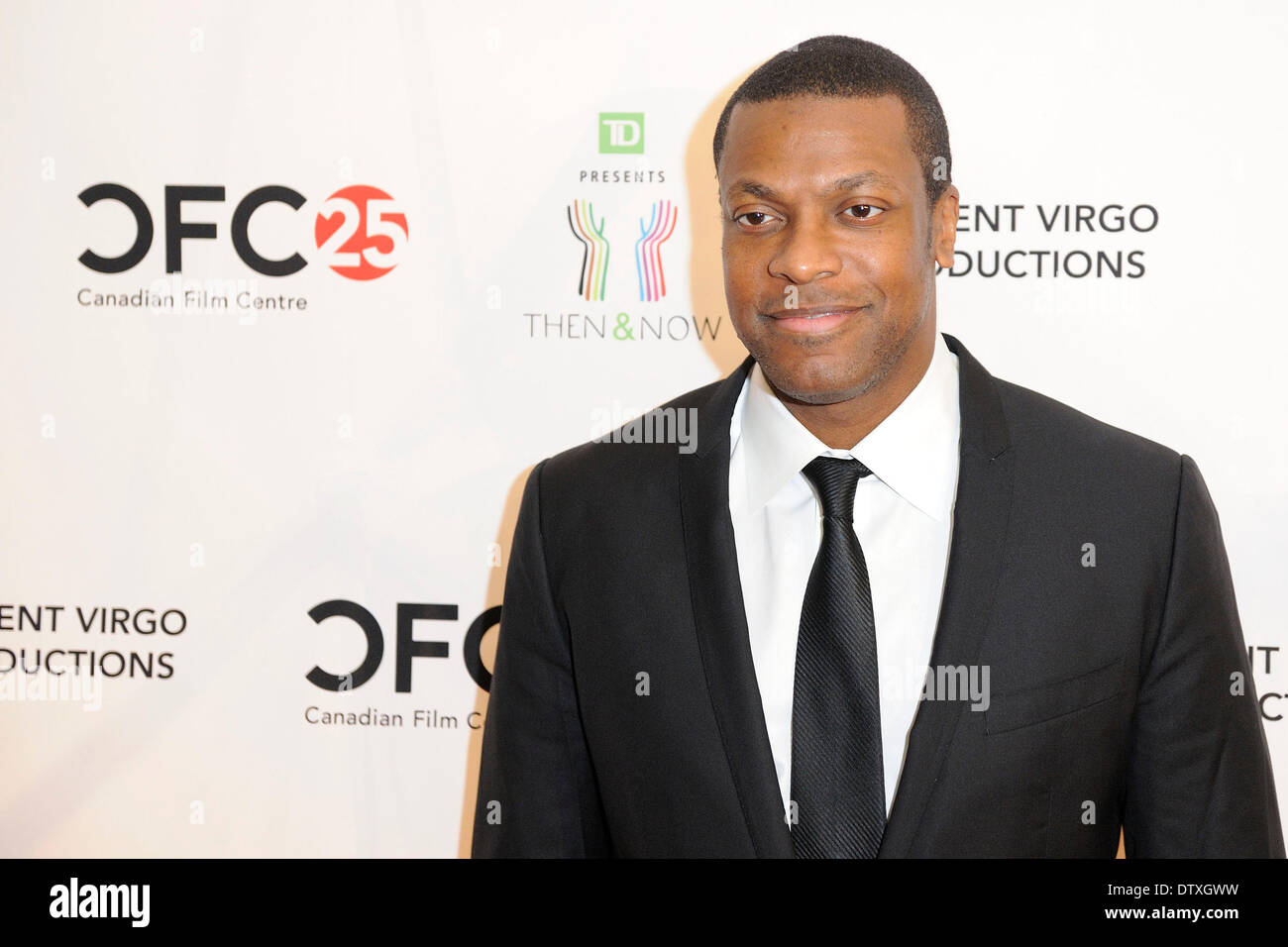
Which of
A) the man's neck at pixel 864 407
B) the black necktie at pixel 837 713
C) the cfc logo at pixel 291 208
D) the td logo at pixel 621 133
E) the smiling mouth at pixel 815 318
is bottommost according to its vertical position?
the black necktie at pixel 837 713

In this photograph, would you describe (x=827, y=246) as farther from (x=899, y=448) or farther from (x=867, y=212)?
(x=899, y=448)

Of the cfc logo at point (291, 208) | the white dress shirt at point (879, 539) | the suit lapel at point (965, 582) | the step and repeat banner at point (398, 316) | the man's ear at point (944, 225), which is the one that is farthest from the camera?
the cfc logo at point (291, 208)

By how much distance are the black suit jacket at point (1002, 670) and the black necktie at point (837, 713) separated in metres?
0.05

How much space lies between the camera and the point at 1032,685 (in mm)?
1568

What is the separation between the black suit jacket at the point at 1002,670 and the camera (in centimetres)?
154

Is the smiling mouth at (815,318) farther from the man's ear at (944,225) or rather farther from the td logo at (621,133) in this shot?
the td logo at (621,133)

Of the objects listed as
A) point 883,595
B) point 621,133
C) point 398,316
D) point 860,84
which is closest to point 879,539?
point 883,595

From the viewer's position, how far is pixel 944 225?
1771mm

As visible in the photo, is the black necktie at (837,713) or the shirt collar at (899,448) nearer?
the black necktie at (837,713)

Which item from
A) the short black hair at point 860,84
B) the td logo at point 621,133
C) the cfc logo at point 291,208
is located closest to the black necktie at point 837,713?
the short black hair at point 860,84

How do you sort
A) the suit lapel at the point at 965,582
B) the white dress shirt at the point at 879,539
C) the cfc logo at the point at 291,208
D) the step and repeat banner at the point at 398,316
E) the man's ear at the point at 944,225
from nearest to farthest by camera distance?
1. the suit lapel at the point at 965,582
2. the white dress shirt at the point at 879,539
3. the man's ear at the point at 944,225
4. the step and repeat banner at the point at 398,316
5. the cfc logo at the point at 291,208

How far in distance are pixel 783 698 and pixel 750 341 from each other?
1.61 ft

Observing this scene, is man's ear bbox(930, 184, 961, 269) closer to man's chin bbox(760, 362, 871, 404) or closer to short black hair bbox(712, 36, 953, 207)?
short black hair bbox(712, 36, 953, 207)
